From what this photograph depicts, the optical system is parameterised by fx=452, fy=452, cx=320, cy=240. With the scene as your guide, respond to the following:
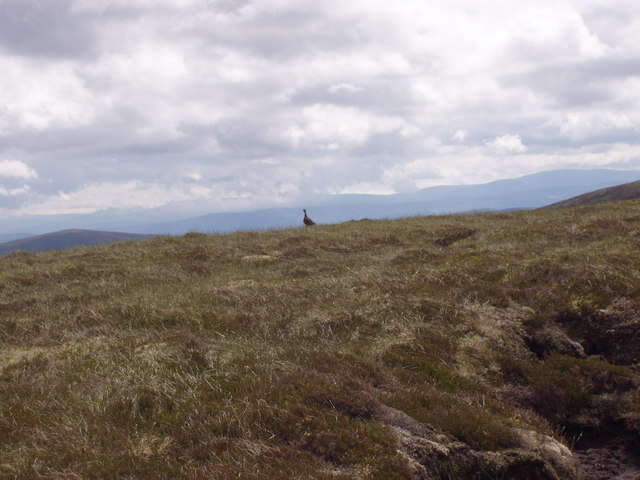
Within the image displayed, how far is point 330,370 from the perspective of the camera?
30.6 feet

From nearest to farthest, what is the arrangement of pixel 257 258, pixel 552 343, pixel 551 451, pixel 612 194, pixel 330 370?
pixel 551 451, pixel 330 370, pixel 552 343, pixel 257 258, pixel 612 194

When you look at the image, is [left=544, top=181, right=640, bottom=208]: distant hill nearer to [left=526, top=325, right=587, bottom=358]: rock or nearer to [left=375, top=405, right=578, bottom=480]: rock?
[left=526, top=325, right=587, bottom=358]: rock

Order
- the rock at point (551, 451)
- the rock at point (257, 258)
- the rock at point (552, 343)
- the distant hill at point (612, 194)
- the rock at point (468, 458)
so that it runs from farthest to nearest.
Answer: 1. the distant hill at point (612, 194)
2. the rock at point (257, 258)
3. the rock at point (552, 343)
4. the rock at point (551, 451)
5. the rock at point (468, 458)

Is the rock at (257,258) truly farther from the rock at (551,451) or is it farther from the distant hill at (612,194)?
the distant hill at (612,194)

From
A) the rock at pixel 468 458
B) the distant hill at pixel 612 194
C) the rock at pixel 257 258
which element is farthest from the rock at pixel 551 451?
the distant hill at pixel 612 194

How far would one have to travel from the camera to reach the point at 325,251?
91.3ft

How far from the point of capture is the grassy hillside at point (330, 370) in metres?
6.75

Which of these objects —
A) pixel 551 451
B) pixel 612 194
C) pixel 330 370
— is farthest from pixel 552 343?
pixel 612 194

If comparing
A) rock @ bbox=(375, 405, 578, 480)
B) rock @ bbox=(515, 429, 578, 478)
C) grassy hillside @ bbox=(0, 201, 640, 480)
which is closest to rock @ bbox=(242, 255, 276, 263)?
grassy hillside @ bbox=(0, 201, 640, 480)

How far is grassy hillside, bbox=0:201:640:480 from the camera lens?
6.75m

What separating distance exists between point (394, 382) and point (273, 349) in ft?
10.0

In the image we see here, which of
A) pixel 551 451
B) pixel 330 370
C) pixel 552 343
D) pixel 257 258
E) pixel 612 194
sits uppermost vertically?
pixel 612 194

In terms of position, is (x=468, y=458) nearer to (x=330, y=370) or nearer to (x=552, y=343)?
(x=330, y=370)

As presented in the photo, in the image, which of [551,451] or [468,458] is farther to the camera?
[551,451]
